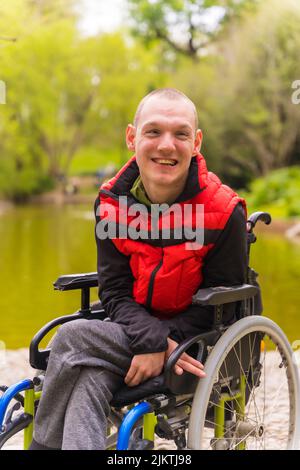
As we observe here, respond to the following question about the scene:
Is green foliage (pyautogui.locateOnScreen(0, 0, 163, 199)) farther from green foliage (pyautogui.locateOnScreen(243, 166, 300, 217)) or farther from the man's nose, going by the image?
the man's nose

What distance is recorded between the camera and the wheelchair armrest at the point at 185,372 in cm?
201

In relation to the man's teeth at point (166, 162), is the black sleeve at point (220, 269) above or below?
below

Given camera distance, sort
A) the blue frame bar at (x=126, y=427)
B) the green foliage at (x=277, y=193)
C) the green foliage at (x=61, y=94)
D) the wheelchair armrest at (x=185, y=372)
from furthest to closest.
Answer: the green foliage at (x=61, y=94), the green foliage at (x=277, y=193), the wheelchair armrest at (x=185, y=372), the blue frame bar at (x=126, y=427)

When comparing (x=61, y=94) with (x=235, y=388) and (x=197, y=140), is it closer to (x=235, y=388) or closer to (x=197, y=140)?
(x=197, y=140)

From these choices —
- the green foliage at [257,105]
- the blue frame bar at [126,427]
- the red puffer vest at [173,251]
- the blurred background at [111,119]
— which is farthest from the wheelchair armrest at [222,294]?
the green foliage at [257,105]

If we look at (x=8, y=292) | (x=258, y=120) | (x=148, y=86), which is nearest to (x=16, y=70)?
(x=148, y=86)

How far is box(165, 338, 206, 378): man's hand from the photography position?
6.73 ft

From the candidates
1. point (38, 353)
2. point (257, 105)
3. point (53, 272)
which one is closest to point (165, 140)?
point (38, 353)

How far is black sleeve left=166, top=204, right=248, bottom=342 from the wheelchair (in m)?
0.04

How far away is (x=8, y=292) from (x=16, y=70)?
19.8m

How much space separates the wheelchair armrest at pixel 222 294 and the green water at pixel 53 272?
9.31ft

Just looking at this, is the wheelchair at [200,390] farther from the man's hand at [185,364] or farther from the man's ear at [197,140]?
the man's ear at [197,140]

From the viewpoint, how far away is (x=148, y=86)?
29.0 m
